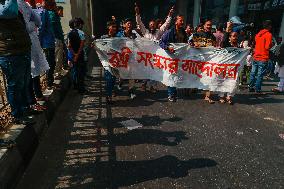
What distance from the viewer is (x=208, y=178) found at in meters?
3.79

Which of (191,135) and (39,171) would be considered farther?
(191,135)

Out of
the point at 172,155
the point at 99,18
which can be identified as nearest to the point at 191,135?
the point at 172,155

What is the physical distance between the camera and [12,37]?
3.85 m

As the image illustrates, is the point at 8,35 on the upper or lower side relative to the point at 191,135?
upper

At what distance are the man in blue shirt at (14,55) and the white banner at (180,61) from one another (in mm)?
2761

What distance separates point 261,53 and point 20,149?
265 inches

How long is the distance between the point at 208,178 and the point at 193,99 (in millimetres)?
3659

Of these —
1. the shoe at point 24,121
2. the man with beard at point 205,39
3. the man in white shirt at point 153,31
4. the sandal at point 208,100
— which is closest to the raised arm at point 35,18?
the shoe at point 24,121

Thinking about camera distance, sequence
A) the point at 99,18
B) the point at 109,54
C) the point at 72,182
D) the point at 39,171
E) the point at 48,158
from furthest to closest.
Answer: the point at 99,18 → the point at 109,54 → the point at 48,158 → the point at 39,171 → the point at 72,182

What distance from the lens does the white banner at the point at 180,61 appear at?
22.2 feet

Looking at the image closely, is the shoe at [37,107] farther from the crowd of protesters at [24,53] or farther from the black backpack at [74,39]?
the black backpack at [74,39]

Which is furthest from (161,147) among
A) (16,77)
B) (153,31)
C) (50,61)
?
(153,31)

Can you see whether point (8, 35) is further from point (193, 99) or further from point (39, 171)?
point (193, 99)

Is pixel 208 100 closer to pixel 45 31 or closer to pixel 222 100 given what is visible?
pixel 222 100
